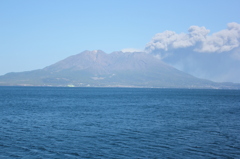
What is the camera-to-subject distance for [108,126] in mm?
43156

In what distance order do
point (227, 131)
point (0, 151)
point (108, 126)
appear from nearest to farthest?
point (0, 151) → point (227, 131) → point (108, 126)

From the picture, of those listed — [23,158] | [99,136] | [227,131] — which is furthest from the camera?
[227,131]

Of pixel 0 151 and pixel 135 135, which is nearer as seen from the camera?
pixel 0 151

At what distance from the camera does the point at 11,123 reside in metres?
44.8

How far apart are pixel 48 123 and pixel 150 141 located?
64.1ft

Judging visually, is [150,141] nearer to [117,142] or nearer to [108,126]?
[117,142]

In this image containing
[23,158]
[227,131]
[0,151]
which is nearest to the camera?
[23,158]

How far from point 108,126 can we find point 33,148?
1560 centimetres

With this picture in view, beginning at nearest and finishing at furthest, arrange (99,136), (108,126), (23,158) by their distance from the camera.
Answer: (23,158) < (99,136) < (108,126)

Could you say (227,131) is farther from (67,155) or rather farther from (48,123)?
(48,123)

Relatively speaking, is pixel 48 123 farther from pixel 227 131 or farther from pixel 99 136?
pixel 227 131

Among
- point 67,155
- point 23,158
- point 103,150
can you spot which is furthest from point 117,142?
point 23,158

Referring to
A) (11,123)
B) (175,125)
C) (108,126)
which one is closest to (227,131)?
(175,125)

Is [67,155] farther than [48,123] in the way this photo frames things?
No
